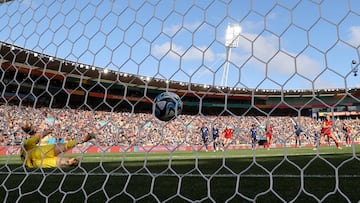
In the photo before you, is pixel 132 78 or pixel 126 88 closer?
pixel 126 88

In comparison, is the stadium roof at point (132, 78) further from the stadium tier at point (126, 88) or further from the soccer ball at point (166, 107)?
the soccer ball at point (166, 107)

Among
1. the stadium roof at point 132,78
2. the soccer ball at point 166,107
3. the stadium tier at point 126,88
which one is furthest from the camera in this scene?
the soccer ball at point 166,107

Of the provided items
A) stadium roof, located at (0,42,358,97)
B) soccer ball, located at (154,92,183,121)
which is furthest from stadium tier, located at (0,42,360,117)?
soccer ball, located at (154,92,183,121)

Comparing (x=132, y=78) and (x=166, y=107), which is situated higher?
(x=132, y=78)

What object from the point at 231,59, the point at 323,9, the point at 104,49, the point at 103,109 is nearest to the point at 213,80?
the point at 231,59

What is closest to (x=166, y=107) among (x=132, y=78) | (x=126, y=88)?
(x=132, y=78)

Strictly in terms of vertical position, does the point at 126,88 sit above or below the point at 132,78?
below

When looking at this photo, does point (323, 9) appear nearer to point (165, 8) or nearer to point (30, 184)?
point (165, 8)

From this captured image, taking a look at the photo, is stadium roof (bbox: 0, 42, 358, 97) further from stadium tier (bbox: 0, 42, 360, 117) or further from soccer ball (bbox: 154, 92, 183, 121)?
soccer ball (bbox: 154, 92, 183, 121)

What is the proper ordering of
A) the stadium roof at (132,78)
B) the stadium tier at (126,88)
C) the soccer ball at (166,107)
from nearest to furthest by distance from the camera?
1. the stadium tier at (126,88)
2. the stadium roof at (132,78)
3. the soccer ball at (166,107)

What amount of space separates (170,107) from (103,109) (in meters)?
18.0

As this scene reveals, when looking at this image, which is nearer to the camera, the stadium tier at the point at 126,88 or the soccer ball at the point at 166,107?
the stadium tier at the point at 126,88

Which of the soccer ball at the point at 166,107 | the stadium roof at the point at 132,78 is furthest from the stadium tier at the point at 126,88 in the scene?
the soccer ball at the point at 166,107

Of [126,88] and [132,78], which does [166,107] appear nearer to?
[132,78]
